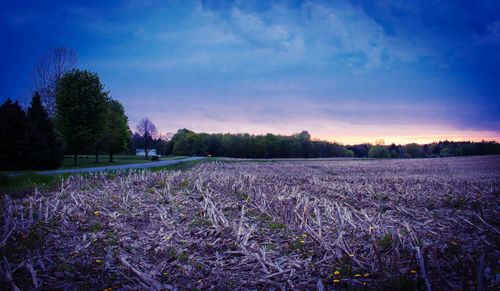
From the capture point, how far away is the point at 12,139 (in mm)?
31500

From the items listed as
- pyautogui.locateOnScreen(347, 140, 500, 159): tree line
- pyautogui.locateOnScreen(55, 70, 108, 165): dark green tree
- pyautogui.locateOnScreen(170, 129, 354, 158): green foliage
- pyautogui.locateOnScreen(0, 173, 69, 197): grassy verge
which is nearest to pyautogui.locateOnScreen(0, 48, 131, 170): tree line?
pyautogui.locateOnScreen(55, 70, 108, 165): dark green tree

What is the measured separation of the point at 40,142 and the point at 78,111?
27.9 ft

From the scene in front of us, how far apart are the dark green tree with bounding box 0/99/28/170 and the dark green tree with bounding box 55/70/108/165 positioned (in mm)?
6396

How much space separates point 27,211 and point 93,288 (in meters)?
7.06

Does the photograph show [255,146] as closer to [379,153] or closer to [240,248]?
[379,153]

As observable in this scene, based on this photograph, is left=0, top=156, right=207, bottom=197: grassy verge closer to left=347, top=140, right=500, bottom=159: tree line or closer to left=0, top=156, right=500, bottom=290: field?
left=0, top=156, right=500, bottom=290: field

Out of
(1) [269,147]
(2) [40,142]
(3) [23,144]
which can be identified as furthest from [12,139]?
(1) [269,147]

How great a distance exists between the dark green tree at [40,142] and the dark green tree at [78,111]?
2449mm

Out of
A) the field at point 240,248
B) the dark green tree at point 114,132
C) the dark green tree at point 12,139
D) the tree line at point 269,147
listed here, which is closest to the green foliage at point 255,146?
the tree line at point 269,147

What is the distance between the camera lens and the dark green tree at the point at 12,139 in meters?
30.7

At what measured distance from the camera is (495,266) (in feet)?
17.8

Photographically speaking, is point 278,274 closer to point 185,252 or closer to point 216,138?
point 185,252

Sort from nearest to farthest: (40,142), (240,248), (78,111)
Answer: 1. (240,248)
2. (40,142)
3. (78,111)

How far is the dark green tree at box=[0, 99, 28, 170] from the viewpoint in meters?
30.7
